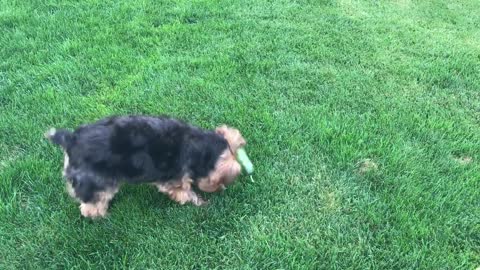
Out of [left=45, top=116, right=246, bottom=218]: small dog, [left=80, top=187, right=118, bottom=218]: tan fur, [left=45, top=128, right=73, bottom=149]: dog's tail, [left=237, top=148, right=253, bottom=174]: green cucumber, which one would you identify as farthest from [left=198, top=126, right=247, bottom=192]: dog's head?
[left=45, top=128, right=73, bottom=149]: dog's tail

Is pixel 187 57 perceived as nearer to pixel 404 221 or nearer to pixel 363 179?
pixel 363 179

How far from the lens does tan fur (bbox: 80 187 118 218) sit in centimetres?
330

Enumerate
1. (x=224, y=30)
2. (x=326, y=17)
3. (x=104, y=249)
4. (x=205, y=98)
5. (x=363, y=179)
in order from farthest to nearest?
(x=326, y=17) < (x=224, y=30) < (x=205, y=98) < (x=363, y=179) < (x=104, y=249)

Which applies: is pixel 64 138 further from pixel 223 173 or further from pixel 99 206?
pixel 223 173

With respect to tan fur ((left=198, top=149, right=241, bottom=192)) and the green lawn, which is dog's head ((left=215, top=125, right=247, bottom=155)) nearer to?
tan fur ((left=198, top=149, right=241, bottom=192))

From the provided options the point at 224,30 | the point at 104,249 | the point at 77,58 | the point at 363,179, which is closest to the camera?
the point at 104,249

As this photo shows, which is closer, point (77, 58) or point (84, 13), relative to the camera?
point (77, 58)

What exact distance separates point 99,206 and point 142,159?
440 millimetres

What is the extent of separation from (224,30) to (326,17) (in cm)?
143

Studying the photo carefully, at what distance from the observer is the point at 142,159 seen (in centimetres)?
329

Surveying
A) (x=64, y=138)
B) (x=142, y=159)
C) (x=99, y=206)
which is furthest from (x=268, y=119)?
(x=64, y=138)

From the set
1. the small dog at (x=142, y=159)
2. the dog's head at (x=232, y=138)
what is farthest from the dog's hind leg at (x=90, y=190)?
the dog's head at (x=232, y=138)

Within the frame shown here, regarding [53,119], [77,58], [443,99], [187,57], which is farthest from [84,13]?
[443,99]

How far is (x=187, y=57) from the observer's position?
17.7 ft
